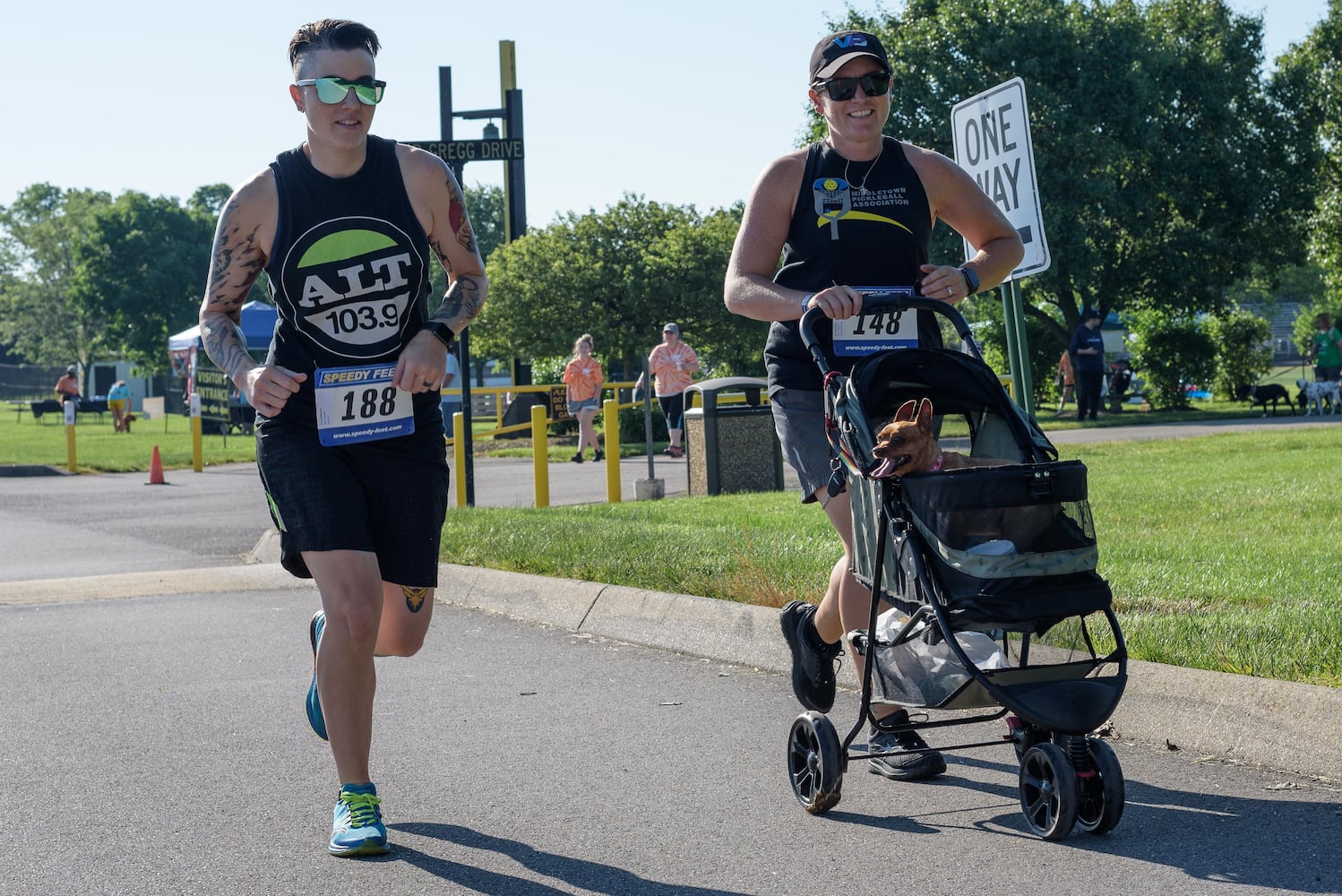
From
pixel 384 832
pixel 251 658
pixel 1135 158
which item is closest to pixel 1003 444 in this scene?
pixel 384 832

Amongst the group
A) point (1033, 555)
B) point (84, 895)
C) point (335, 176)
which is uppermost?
point (335, 176)

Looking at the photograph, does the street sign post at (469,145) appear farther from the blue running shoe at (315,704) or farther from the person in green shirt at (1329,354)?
the person in green shirt at (1329,354)

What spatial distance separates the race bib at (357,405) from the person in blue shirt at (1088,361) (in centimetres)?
2355

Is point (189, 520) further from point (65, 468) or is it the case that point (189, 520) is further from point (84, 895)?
point (84, 895)

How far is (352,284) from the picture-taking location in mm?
4316

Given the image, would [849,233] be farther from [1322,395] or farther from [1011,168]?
[1322,395]

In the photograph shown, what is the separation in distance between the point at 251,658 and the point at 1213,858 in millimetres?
4659

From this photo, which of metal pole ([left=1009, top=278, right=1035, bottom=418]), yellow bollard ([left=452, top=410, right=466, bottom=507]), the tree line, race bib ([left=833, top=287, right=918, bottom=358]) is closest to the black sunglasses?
race bib ([left=833, top=287, right=918, bottom=358])

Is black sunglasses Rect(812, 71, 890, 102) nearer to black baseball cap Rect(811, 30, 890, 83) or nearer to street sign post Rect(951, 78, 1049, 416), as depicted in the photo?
black baseball cap Rect(811, 30, 890, 83)

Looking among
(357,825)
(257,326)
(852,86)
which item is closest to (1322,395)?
(257,326)

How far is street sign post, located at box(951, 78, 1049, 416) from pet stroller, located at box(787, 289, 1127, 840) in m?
2.19

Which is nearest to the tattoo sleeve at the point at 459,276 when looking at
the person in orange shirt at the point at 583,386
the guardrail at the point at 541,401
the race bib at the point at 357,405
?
the race bib at the point at 357,405

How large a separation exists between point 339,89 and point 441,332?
703 millimetres

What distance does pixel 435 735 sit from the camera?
549 centimetres
